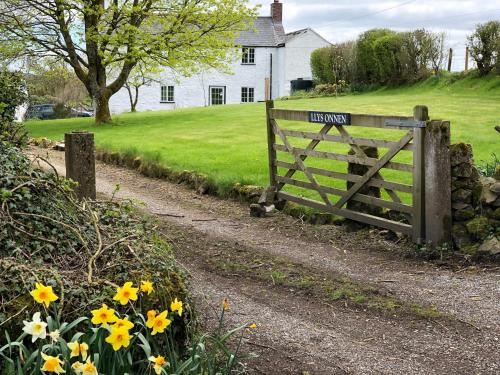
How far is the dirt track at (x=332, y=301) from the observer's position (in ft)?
16.4

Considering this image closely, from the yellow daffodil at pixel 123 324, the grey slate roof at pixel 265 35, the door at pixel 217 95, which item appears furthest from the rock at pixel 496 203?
the door at pixel 217 95

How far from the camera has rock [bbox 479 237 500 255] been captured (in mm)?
7582

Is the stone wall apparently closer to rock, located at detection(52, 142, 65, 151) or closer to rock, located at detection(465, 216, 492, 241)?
rock, located at detection(465, 216, 492, 241)

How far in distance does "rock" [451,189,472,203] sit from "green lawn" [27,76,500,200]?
8.34 ft

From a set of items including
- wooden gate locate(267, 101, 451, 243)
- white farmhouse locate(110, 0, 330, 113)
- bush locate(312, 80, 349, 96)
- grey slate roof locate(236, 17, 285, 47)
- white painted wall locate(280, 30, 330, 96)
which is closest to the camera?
wooden gate locate(267, 101, 451, 243)

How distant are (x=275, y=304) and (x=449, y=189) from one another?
297 cm

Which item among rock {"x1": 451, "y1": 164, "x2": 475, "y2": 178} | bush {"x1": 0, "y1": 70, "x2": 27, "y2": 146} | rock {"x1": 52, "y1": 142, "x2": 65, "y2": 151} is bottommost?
rock {"x1": 52, "y1": 142, "x2": 65, "y2": 151}

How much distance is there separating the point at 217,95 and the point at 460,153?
144 ft

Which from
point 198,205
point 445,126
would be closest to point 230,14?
point 198,205

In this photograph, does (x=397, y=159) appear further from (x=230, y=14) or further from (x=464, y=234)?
(x=230, y=14)

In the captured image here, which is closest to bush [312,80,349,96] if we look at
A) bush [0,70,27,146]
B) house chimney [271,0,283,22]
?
house chimney [271,0,283,22]

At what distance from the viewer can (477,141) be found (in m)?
13.9

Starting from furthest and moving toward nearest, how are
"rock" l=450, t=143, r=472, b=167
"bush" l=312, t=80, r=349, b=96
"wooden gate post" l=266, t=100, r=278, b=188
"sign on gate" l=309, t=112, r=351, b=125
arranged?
"bush" l=312, t=80, r=349, b=96, "wooden gate post" l=266, t=100, r=278, b=188, "sign on gate" l=309, t=112, r=351, b=125, "rock" l=450, t=143, r=472, b=167

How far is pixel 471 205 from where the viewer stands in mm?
7938
